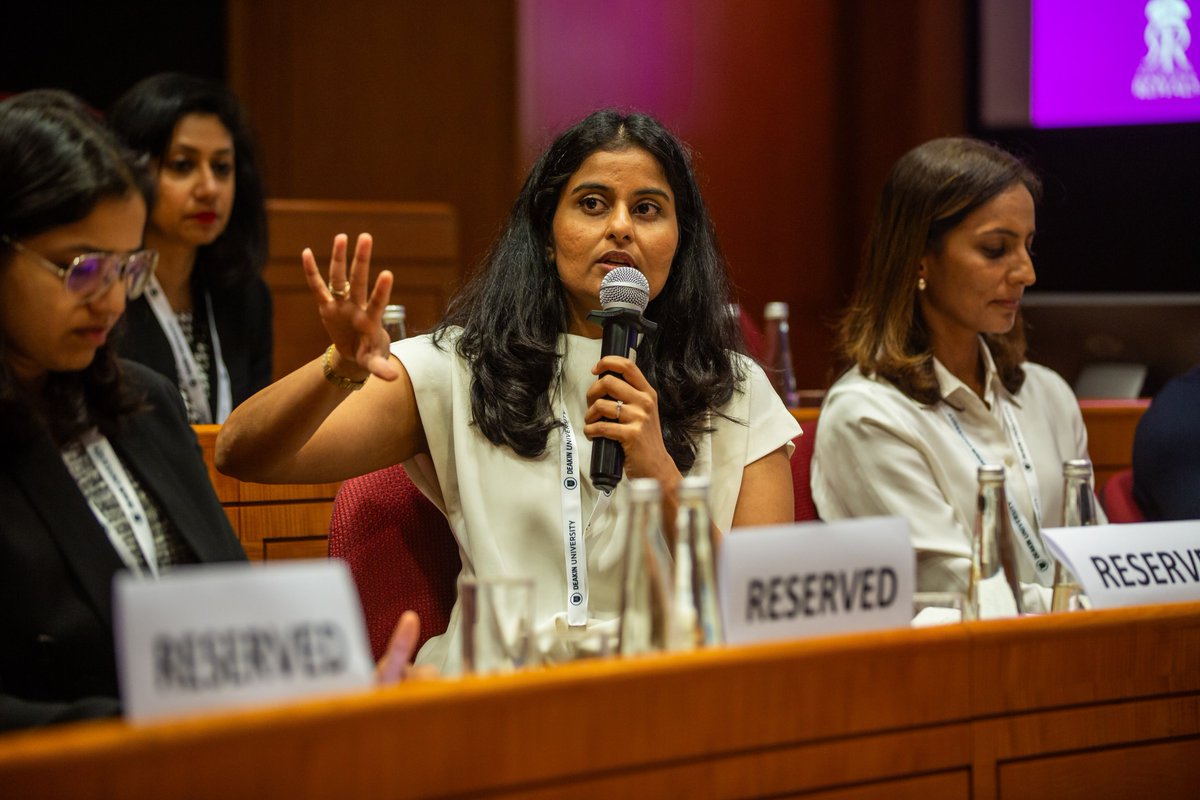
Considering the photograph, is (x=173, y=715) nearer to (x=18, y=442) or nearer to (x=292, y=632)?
(x=292, y=632)

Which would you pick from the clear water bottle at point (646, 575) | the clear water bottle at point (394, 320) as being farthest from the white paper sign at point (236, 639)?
the clear water bottle at point (394, 320)

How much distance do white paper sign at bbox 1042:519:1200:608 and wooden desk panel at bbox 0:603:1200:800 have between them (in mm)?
60

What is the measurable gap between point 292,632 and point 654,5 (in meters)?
→ 4.61

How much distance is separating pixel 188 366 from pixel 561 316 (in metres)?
1.53

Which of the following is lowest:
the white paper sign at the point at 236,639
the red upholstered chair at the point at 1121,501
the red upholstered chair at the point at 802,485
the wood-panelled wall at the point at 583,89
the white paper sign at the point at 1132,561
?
the red upholstered chair at the point at 1121,501

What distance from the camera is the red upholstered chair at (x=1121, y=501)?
2461 millimetres

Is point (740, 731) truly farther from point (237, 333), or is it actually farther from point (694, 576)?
point (237, 333)

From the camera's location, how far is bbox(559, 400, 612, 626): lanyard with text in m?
1.88

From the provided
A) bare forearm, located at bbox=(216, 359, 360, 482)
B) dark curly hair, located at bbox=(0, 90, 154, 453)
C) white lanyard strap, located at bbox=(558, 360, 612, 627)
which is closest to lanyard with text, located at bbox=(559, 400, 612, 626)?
white lanyard strap, located at bbox=(558, 360, 612, 627)

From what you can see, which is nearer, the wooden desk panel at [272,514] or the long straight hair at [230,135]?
the wooden desk panel at [272,514]

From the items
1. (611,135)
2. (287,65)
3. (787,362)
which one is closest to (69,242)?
(611,135)

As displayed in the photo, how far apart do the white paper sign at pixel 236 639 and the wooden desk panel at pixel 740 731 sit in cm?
3

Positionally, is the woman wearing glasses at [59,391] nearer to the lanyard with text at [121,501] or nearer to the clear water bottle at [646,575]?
the lanyard with text at [121,501]

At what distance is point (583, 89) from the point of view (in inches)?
203
